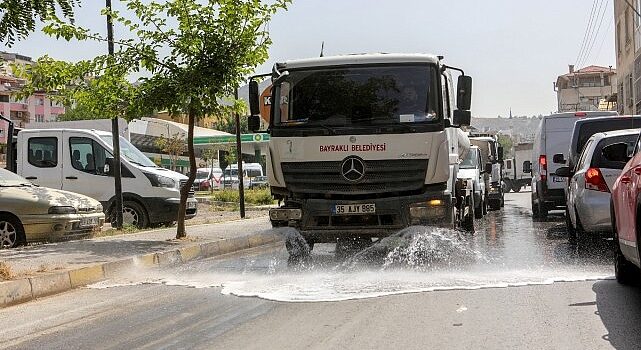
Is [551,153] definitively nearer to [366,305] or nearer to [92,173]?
[92,173]

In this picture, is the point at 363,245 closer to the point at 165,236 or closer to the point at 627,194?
the point at 165,236

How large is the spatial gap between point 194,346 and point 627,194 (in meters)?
3.84

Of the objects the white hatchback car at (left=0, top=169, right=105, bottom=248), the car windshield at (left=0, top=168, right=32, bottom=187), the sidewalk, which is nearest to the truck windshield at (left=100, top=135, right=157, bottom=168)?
the sidewalk

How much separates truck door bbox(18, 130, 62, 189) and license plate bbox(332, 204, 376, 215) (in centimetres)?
946

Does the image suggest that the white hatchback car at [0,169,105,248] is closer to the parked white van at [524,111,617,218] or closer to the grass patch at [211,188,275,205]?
the parked white van at [524,111,617,218]

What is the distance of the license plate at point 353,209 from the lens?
10.3 meters

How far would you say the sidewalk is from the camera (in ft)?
29.1

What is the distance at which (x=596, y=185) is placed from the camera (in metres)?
10.5

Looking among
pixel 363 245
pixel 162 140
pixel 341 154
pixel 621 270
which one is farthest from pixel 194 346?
pixel 162 140

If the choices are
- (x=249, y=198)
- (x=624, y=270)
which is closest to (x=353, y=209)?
(x=624, y=270)

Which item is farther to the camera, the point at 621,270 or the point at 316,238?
the point at 316,238

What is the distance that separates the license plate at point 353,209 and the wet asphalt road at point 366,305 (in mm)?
564

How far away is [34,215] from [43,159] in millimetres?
5088

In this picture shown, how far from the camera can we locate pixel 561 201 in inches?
717
